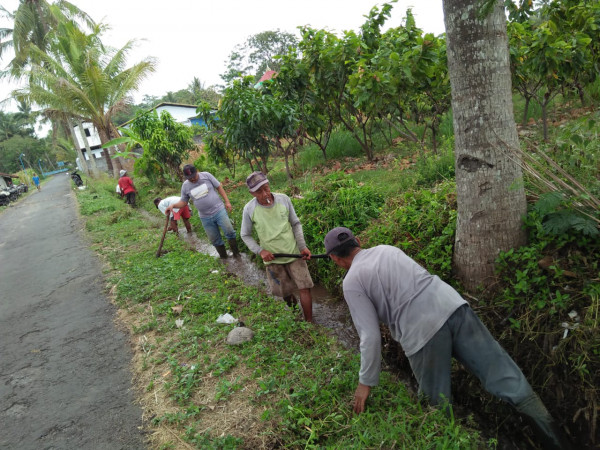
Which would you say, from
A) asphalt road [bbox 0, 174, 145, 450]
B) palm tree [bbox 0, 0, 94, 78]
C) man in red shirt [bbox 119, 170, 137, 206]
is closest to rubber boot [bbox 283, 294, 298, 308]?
asphalt road [bbox 0, 174, 145, 450]

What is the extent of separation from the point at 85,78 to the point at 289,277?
16.5 m

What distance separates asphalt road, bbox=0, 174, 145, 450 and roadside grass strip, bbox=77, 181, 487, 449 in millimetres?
215

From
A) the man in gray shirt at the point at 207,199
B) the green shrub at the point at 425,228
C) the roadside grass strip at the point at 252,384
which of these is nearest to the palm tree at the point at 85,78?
the man in gray shirt at the point at 207,199

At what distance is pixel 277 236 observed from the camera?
3.92 meters

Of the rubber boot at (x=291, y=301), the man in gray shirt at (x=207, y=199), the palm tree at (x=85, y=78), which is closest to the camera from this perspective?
the rubber boot at (x=291, y=301)

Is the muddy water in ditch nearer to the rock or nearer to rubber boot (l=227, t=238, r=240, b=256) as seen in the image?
rubber boot (l=227, t=238, r=240, b=256)

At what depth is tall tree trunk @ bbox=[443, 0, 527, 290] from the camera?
257cm

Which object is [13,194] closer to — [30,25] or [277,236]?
[30,25]

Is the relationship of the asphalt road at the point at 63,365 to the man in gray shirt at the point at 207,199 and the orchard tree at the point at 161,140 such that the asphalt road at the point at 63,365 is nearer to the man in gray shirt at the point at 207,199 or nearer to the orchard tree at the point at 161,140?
the man in gray shirt at the point at 207,199

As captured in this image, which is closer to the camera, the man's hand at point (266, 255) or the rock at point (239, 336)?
the rock at point (239, 336)

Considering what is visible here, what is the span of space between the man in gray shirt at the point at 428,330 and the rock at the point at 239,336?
1.53 m

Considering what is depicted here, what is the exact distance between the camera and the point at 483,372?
2.24m

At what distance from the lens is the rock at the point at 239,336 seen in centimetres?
359

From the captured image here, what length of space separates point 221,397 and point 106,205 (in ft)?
41.7
